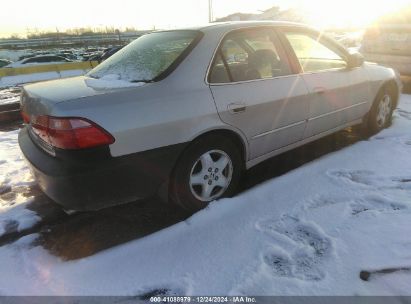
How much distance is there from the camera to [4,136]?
18.1ft

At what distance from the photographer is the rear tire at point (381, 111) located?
190 inches

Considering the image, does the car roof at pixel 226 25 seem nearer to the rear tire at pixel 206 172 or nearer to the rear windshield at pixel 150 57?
the rear windshield at pixel 150 57

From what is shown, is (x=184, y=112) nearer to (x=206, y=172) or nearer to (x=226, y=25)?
(x=206, y=172)

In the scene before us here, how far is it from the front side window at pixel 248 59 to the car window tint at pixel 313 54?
28cm

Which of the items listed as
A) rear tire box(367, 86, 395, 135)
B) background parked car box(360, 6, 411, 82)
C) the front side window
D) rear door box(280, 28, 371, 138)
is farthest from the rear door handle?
background parked car box(360, 6, 411, 82)

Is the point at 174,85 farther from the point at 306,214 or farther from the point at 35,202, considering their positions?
the point at 35,202

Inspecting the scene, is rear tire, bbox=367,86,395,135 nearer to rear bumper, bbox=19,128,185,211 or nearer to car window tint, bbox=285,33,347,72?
car window tint, bbox=285,33,347,72

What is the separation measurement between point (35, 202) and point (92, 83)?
51.1 inches

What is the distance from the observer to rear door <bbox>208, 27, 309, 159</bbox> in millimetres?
3104

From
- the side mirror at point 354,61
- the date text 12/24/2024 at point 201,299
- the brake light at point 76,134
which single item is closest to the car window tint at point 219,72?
the brake light at point 76,134

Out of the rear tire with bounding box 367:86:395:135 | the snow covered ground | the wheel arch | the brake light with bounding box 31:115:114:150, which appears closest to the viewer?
the snow covered ground

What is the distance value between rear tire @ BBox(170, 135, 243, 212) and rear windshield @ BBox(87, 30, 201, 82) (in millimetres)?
657

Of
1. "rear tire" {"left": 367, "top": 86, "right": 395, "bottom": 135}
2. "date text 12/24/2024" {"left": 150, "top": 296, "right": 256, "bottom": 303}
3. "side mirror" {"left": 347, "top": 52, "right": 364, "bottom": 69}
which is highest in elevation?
"side mirror" {"left": 347, "top": 52, "right": 364, "bottom": 69}

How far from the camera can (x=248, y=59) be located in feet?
11.4
